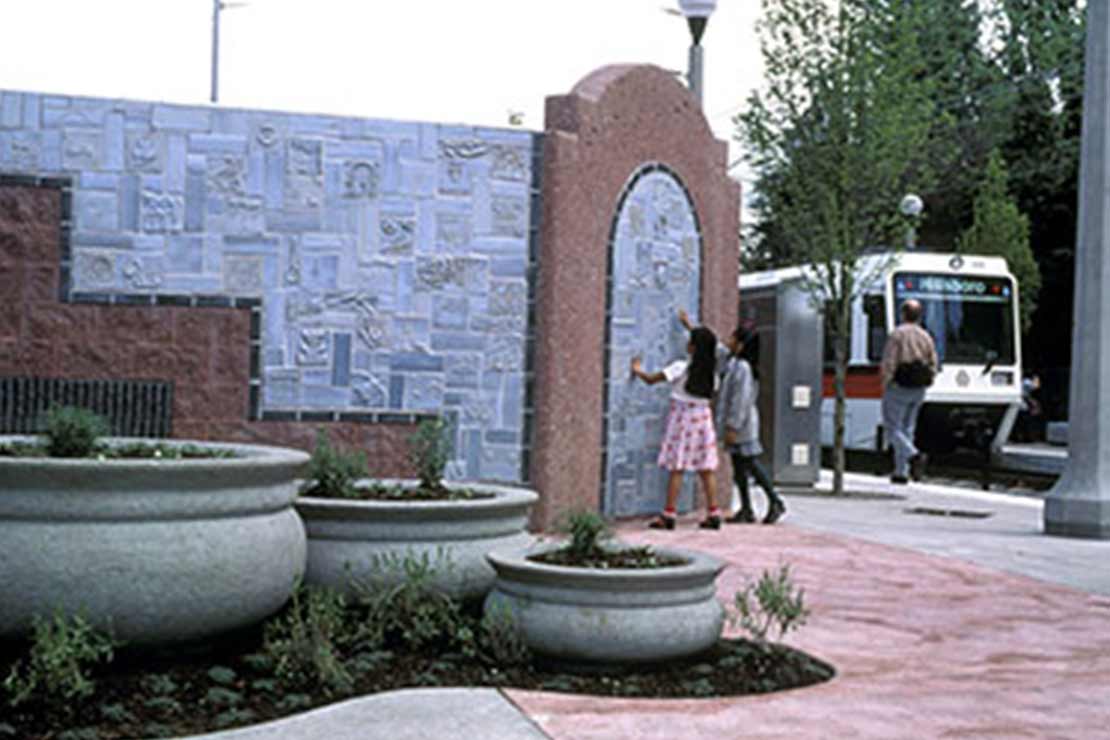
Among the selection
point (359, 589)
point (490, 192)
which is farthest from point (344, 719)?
point (490, 192)

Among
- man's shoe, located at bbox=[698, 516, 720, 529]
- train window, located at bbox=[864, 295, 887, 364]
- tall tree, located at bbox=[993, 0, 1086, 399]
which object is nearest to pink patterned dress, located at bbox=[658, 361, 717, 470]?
man's shoe, located at bbox=[698, 516, 720, 529]

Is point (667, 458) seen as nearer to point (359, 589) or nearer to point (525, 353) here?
point (525, 353)

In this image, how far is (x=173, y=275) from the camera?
1126 centimetres

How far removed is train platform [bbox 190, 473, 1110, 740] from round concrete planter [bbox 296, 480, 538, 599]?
124 cm

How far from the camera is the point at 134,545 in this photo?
594cm

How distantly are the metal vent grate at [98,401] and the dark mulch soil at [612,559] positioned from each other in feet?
16.0

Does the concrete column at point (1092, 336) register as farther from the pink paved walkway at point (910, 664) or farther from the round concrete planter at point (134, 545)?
the round concrete planter at point (134, 545)

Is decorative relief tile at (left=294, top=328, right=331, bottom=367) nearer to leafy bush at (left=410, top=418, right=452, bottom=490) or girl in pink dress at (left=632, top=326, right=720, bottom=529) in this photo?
girl in pink dress at (left=632, top=326, right=720, bottom=529)

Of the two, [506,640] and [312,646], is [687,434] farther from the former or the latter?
[312,646]

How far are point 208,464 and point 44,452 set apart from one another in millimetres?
907

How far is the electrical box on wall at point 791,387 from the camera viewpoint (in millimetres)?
18484

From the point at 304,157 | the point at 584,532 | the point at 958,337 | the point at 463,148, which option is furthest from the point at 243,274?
the point at 958,337

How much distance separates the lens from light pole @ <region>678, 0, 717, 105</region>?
14953mm

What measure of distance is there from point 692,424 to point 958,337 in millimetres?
13190
